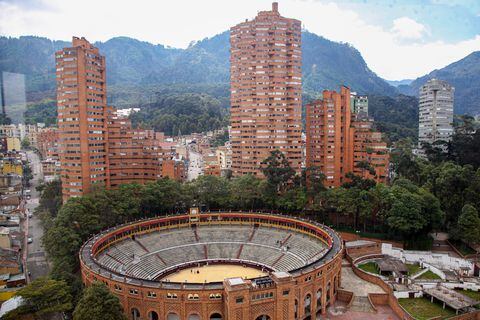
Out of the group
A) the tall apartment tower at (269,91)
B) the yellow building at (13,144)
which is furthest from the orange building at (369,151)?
the yellow building at (13,144)

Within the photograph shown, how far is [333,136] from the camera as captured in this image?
211ft

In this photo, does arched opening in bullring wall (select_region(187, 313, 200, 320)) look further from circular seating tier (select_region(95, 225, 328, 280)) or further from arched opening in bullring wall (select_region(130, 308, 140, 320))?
circular seating tier (select_region(95, 225, 328, 280))

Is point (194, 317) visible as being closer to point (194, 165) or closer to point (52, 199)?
point (52, 199)

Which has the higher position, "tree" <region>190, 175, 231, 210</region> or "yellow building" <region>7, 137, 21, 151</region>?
"yellow building" <region>7, 137, 21, 151</region>

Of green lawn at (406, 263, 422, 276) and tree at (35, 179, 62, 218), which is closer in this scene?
green lawn at (406, 263, 422, 276)

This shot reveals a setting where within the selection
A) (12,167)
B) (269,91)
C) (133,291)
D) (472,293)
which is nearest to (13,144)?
(12,167)

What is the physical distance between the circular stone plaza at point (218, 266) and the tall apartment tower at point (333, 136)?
1747 cm

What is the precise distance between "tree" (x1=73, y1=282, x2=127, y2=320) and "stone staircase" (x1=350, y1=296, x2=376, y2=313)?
70.3 feet

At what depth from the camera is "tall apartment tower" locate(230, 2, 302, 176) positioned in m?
71.7

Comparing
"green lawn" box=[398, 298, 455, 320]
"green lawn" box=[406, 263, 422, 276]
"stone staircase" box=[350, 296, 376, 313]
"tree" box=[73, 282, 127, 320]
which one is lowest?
"stone staircase" box=[350, 296, 376, 313]

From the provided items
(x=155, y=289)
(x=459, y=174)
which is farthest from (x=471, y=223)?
(x=155, y=289)

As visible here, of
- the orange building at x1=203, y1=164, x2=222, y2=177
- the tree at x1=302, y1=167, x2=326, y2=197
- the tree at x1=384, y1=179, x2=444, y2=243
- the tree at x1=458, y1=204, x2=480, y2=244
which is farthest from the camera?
the orange building at x1=203, y1=164, x2=222, y2=177

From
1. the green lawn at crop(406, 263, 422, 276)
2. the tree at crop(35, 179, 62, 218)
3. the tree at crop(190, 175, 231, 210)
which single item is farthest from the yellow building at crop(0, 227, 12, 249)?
the green lawn at crop(406, 263, 422, 276)

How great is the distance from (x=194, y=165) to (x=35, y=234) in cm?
5566
